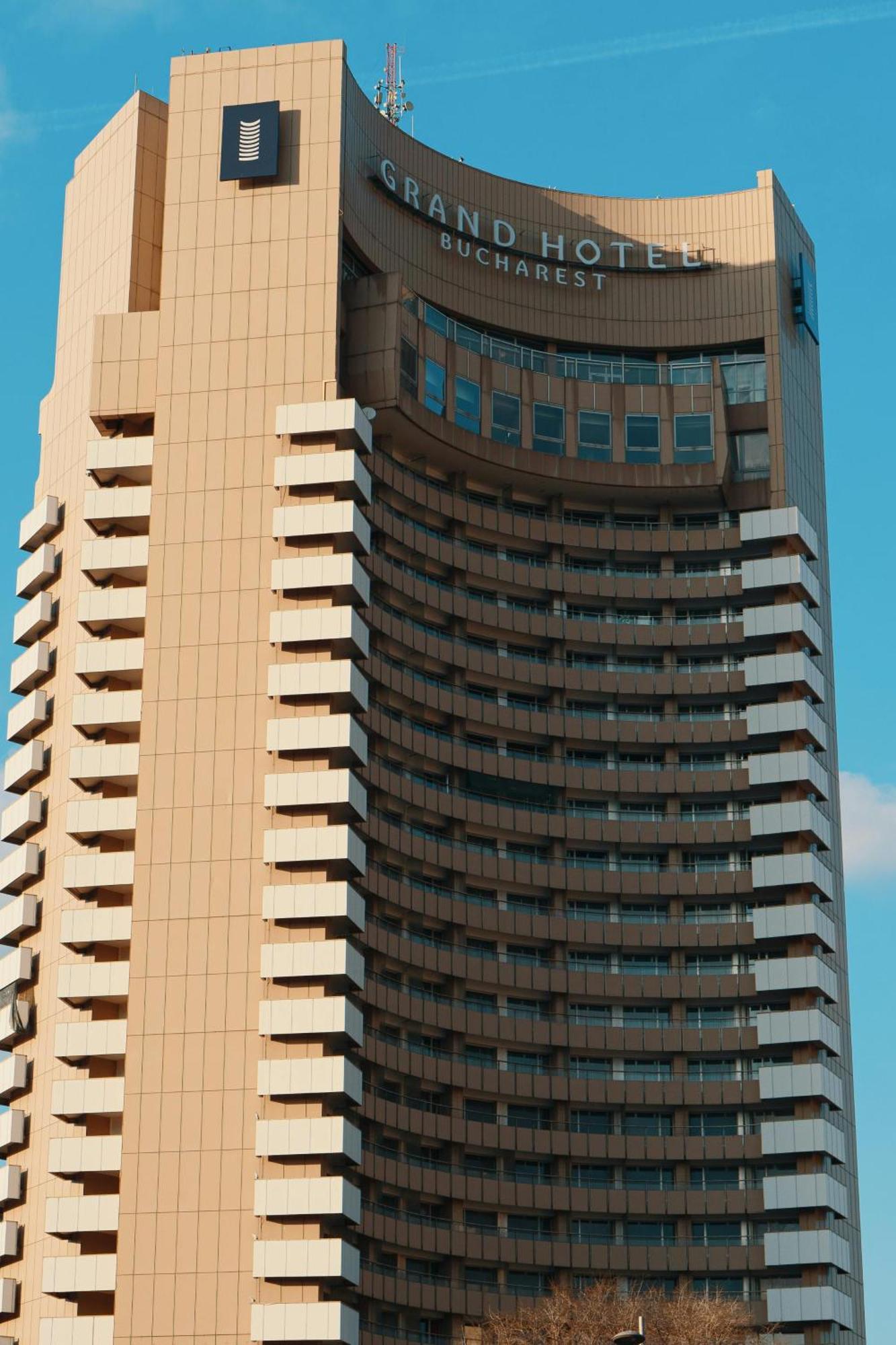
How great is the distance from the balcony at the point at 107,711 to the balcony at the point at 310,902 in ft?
43.5

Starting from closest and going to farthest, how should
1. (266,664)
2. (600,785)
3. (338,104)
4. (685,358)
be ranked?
(266,664)
(338,104)
(600,785)
(685,358)

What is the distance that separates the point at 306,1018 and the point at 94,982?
11.9 meters

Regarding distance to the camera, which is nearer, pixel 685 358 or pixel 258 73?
pixel 258 73

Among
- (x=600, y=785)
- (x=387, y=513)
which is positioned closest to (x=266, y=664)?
(x=387, y=513)

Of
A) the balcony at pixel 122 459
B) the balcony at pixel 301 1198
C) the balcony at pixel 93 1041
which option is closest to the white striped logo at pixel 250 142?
the balcony at pixel 122 459

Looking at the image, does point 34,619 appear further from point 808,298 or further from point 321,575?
point 808,298

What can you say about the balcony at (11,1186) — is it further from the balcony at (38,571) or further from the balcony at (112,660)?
the balcony at (38,571)

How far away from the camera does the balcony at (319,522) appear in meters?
115

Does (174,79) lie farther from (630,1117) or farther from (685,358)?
(630,1117)

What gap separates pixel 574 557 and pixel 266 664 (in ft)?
99.9

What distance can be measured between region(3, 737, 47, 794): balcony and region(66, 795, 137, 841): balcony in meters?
9.76

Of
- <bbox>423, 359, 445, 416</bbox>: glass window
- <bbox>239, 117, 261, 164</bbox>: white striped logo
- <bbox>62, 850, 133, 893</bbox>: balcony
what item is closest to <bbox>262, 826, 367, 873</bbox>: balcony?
<bbox>62, 850, 133, 893</bbox>: balcony

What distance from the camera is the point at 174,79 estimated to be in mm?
126875

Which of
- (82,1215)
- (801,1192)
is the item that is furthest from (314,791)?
(801,1192)
